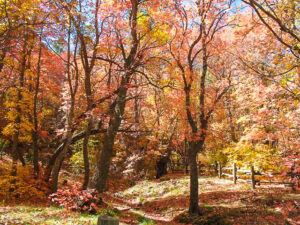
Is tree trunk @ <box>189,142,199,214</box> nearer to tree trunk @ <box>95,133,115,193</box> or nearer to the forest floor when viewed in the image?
the forest floor

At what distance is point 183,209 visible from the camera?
10203mm

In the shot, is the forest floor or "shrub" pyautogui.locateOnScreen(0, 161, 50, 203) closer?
the forest floor

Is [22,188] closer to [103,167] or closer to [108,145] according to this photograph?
[103,167]

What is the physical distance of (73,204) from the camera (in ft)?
26.2

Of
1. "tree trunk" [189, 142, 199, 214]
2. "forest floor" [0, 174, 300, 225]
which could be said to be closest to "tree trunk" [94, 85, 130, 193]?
"forest floor" [0, 174, 300, 225]

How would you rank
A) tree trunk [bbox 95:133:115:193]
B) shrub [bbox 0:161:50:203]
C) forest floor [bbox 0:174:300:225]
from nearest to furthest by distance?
forest floor [bbox 0:174:300:225]
tree trunk [bbox 95:133:115:193]
shrub [bbox 0:161:50:203]

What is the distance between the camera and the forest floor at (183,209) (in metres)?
6.91

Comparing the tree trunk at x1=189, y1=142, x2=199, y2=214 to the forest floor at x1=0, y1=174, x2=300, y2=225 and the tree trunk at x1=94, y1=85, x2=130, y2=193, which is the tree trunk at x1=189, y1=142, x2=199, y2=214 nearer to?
the forest floor at x1=0, y1=174, x2=300, y2=225

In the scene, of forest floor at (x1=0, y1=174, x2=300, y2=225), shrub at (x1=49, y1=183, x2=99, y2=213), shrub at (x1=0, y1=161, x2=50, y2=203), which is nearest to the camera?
forest floor at (x1=0, y1=174, x2=300, y2=225)

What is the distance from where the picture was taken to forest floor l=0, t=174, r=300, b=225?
22.7 feet

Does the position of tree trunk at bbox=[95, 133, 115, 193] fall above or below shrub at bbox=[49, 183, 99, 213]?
above

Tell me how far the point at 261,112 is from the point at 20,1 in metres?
10.8

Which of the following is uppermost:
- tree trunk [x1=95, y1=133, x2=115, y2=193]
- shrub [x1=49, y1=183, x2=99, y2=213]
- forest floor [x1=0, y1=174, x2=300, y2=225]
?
tree trunk [x1=95, y1=133, x2=115, y2=193]

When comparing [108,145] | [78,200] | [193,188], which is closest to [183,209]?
[193,188]
